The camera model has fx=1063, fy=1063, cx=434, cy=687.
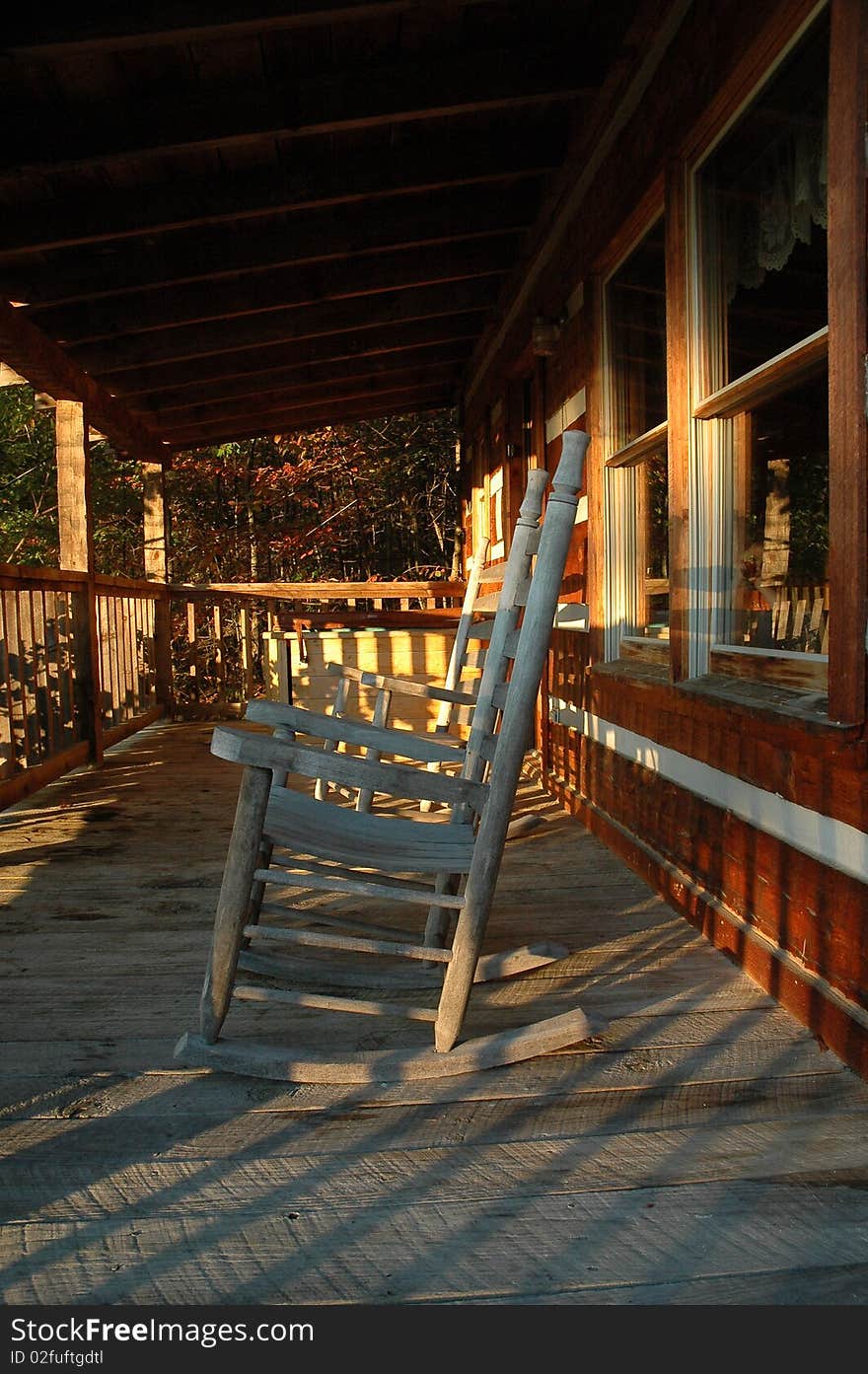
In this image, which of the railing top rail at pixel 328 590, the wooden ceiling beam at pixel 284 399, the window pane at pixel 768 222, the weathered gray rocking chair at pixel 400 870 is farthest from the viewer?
the wooden ceiling beam at pixel 284 399

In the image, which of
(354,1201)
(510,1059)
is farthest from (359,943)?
(354,1201)

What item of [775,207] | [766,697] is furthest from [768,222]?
[766,697]

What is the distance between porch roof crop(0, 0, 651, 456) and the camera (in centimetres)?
308

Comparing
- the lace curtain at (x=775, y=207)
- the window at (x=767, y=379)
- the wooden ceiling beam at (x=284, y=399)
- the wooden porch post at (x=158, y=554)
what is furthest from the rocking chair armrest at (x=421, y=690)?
the wooden porch post at (x=158, y=554)

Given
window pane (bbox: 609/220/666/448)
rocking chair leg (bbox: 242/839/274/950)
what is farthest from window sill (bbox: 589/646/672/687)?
rocking chair leg (bbox: 242/839/274/950)

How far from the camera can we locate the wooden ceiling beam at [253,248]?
4398 millimetres

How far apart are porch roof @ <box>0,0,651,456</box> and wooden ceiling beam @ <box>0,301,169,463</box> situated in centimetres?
3

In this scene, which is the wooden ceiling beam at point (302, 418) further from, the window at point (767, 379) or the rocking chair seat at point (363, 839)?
the rocking chair seat at point (363, 839)

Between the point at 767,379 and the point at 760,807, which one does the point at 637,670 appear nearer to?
the point at 760,807

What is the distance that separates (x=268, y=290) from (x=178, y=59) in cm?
196

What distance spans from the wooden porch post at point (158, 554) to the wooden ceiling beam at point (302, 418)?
34 centimetres

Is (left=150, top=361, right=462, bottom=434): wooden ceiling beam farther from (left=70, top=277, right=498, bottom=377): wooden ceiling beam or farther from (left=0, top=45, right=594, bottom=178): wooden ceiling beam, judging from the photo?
(left=0, top=45, right=594, bottom=178): wooden ceiling beam

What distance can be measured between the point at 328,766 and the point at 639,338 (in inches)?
88.2

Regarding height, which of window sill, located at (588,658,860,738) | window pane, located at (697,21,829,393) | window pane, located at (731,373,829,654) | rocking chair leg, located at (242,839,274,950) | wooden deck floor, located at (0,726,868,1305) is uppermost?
window pane, located at (697,21,829,393)
